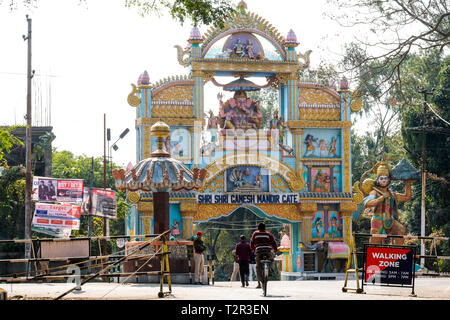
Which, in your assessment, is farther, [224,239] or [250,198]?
[224,239]

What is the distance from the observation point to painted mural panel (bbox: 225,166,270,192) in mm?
38438

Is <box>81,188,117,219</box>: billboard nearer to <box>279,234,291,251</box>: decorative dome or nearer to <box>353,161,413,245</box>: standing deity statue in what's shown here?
<box>279,234,291,251</box>: decorative dome

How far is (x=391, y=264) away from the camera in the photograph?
1880cm

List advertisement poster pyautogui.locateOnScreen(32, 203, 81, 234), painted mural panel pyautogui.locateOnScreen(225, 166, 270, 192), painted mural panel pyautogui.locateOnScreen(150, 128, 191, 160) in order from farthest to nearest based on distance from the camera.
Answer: painted mural panel pyautogui.locateOnScreen(225, 166, 270, 192) → painted mural panel pyautogui.locateOnScreen(150, 128, 191, 160) → advertisement poster pyautogui.locateOnScreen(32, 203, 81, 234)

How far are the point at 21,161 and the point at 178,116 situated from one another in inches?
557

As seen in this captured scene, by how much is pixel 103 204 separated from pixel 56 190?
274 cm

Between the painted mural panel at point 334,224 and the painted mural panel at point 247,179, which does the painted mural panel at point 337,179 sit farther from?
the painted mural panel at point 247,179

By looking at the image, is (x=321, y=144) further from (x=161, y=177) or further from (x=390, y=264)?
(x=390, y=264)

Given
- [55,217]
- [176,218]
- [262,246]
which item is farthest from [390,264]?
[55,217]

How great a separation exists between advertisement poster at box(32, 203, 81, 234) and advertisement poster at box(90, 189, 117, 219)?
1088 millimetres

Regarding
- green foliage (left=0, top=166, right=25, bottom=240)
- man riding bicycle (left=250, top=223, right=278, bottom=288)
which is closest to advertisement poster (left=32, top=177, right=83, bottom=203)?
green foliage (left=0, top=166, right=25, bottom=240)

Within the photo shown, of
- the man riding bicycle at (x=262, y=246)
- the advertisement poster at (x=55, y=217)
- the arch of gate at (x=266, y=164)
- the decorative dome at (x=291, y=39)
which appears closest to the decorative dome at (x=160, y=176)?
the man riding bicycle at (x=262, y=246)
